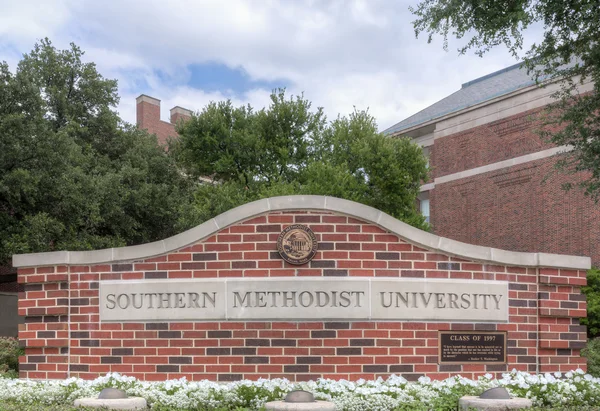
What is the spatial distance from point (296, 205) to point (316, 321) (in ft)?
4.60

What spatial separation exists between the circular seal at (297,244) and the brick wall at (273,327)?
0.08m

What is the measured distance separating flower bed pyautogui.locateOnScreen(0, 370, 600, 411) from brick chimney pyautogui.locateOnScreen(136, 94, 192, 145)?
131 ft

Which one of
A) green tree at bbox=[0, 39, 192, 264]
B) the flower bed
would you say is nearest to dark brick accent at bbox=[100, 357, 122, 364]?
the flower bed

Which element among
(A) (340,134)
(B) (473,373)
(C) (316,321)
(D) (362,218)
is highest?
(A) (340,134)

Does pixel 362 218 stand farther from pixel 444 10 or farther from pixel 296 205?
pixel 444 10

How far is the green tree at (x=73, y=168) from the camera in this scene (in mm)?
19953

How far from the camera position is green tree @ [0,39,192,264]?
65.5ft

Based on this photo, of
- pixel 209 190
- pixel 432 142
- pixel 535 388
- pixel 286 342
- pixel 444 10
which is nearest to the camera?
pixel 535 388

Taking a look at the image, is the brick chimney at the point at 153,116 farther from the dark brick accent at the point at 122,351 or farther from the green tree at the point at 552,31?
the dark brick accent at the point at 122,351

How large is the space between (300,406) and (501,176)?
25.6 m

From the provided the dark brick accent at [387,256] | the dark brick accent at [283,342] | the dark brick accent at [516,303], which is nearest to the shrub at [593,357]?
the dark brick accent at [516,303]

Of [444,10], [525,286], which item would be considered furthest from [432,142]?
[525,286]

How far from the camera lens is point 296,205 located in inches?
328

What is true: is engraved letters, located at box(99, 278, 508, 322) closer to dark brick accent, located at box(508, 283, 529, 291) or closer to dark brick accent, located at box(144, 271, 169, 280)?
dark brick accent, located at box(144, 271, 169, 280)
